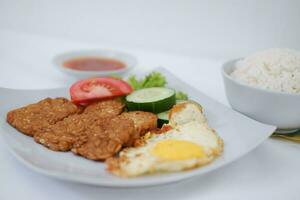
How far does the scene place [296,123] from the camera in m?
3.67

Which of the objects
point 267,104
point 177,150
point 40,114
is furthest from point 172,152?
point 40,114

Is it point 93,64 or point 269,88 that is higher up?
point 269,88

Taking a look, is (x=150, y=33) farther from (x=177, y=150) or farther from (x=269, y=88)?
(x=177, y=150)

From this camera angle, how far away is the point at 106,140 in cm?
312

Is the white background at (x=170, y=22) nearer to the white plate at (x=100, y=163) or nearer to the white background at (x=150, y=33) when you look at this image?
the white background at (x=150, y=33)

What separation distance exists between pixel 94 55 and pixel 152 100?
2211 mm

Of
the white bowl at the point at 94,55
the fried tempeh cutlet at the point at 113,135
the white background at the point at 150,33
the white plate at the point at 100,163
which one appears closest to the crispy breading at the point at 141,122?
the fried tempeh cutlet at the point at 113,135

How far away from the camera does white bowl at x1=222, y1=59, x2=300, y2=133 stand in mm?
3525

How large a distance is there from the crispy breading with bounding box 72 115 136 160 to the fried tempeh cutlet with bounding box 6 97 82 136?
0.44 m

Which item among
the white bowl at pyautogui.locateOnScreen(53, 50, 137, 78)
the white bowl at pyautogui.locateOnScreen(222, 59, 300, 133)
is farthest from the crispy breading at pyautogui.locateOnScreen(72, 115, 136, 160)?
the white bowl at pyautogui.locateOnScreen(53, 50, 137, 78)

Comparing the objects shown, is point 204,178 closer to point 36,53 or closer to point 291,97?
point 291,97

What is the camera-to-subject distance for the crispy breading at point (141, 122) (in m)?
3.35

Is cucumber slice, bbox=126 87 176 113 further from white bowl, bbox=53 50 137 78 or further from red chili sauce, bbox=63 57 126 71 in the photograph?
red chili sauce, bbox=63 57 126 71

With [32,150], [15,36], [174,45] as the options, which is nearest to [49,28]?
[15,36]
